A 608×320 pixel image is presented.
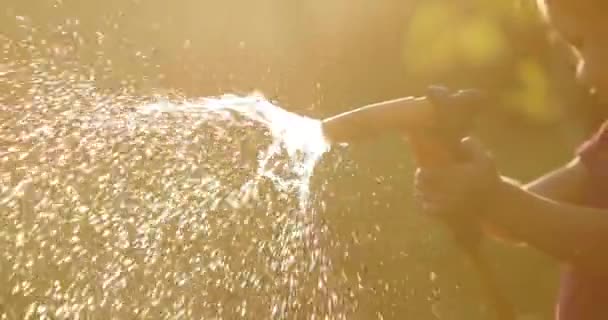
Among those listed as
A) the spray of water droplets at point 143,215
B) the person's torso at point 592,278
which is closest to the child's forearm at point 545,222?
the person's torso at point 592,278

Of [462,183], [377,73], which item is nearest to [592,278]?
[462,183]

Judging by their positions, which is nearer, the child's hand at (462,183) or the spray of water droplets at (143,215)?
the child's hand at (462,183)

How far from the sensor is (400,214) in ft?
4.04

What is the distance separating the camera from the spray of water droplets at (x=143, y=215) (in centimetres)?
112

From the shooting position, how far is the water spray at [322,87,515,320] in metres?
0.53

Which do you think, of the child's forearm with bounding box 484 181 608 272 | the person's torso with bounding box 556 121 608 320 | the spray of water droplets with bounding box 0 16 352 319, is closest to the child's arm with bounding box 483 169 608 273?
the child's forearm with bounding box 484 181 608 272

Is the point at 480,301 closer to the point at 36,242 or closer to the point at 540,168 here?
the point at 540,168

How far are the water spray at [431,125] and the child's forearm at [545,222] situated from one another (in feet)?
0.08

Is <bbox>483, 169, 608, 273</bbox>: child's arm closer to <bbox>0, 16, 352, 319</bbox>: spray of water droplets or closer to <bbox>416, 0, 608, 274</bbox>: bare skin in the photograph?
<bbox>416, 0, 608, 274</bbox>: bare skin

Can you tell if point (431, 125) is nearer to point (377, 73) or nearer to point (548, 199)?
point (548, 199)

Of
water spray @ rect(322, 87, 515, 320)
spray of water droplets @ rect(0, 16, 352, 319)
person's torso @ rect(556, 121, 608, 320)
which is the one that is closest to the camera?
water spray @ rect(322, 87, 515, 320)

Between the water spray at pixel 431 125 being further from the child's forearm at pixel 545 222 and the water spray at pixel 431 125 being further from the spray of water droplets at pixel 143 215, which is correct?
the spray of water droplets at pixel 143 215

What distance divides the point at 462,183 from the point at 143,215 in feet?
2.36

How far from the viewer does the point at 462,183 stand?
53cm
